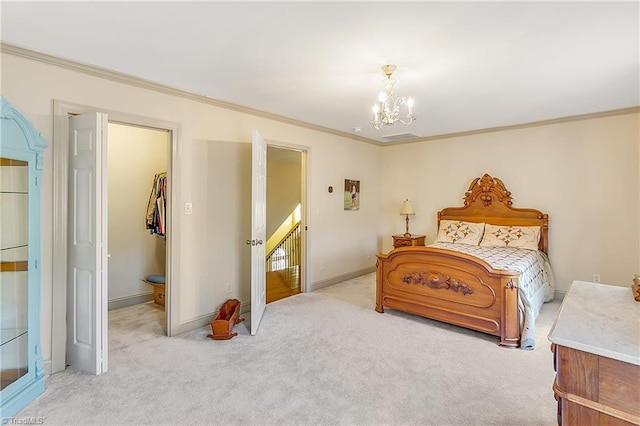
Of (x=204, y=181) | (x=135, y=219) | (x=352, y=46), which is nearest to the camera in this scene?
(x=352, y=46)

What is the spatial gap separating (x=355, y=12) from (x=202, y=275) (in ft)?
9.14

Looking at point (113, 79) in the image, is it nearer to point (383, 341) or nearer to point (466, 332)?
point (383, 341)

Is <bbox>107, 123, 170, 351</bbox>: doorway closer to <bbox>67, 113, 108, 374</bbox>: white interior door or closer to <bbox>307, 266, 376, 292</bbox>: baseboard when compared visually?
<bbox>67, 113, 108, 374</bbox>: white interior door

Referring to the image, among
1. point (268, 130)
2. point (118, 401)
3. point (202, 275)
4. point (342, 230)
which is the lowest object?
point (118, 401)

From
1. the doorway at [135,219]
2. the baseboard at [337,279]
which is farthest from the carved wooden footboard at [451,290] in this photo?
the doorway at [135,219]

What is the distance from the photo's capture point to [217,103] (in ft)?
11.3

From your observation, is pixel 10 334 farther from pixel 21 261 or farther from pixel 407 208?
pixel 407 208

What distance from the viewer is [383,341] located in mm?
2967

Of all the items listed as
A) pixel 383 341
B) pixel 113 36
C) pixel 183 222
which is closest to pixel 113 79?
pixel 113 36

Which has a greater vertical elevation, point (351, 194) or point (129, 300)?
point (351, 194)

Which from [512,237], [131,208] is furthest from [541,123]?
[131,208]

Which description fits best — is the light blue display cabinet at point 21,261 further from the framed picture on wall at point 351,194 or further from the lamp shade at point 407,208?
the lamp shade at point 407,208

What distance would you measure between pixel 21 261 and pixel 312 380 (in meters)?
2.15

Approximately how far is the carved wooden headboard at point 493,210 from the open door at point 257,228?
3.24 m
